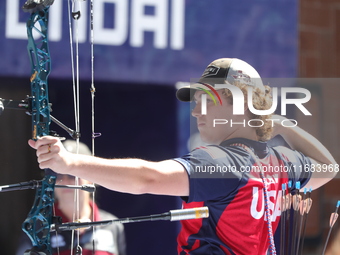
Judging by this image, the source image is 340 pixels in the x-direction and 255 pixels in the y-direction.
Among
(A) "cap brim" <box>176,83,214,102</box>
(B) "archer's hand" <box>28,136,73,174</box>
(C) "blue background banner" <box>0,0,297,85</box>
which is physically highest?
(C) "blue background banner" <box>0,0,297,85</box>

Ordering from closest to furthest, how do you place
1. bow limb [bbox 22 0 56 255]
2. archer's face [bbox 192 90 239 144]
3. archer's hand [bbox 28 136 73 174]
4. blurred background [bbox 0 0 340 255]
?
archer's hand [bbox 28 136 73 174] < bow limb [bbox 22 0 56 255] < archer's face [bbox 192 90 239 144] < blurred background [bbox 0 0 340 255]

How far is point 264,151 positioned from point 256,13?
3.01ft

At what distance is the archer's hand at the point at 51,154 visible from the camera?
1721mm

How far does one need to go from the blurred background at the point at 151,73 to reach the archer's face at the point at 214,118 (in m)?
0.26

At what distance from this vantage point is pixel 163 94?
275 centimetres

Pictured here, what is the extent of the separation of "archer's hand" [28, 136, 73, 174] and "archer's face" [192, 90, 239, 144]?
2.68 ft

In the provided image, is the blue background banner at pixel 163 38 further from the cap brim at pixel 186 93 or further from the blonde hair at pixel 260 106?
the blonde hair at pixel 260 106

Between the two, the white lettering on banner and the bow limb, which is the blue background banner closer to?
the white lettering on banner

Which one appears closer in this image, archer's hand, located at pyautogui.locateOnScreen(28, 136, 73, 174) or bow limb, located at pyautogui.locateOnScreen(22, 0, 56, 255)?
archer's hand, located at pyautogui.locateOnScreen(28, 136, 73, 174)

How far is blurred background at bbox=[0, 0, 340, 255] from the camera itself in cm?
255

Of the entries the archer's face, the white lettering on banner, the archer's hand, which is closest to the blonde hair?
the archer's face

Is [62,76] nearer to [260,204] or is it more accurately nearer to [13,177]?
[13,177]

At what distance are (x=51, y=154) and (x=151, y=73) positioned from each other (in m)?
1.12

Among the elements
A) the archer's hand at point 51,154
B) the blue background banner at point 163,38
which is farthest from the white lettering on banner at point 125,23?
the archer's hand at point 51,154
